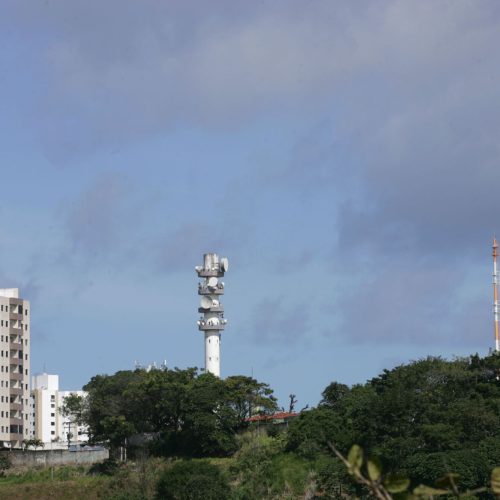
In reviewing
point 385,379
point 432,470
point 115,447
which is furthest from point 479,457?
point 115,447

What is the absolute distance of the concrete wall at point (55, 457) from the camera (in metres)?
98.2

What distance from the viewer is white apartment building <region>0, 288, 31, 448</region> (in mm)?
118188

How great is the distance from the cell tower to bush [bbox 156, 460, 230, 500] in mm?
29955

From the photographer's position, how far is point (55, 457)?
330ft

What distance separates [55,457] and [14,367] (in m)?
21.2

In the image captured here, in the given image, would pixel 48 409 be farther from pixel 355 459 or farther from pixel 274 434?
pixel 355 459

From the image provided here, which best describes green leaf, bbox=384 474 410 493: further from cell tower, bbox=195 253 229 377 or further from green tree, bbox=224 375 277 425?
cell tower, bbox=195 253 229 377

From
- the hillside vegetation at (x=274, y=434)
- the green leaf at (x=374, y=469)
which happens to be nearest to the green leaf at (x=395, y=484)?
the green leaf at (x=374, y=469)

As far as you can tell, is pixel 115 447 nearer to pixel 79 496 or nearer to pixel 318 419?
pixel 79 496

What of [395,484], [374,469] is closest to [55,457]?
[395,484]

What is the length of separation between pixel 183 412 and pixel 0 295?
38.3 meters

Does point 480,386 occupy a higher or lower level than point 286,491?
higher

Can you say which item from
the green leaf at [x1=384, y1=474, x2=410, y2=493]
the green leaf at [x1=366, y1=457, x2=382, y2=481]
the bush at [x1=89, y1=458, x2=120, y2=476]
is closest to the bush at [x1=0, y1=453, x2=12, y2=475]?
the bush at [x1=89, y1=458, x2=120, y2=476]

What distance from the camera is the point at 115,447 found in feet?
310
